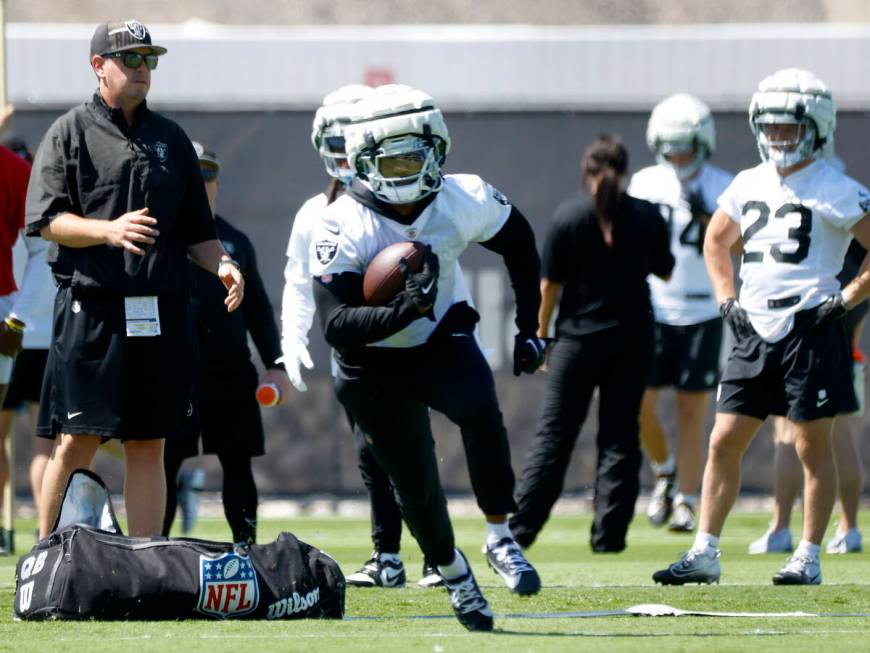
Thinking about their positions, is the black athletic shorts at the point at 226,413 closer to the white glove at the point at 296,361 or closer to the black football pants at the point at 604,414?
the black football pants at the point at 604,414

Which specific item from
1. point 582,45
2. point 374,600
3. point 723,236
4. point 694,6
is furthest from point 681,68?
point 694,6

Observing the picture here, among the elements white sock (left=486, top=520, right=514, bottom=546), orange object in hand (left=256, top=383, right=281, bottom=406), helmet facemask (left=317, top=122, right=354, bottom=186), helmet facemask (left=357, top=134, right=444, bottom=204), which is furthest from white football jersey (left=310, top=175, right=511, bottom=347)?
orange object in hand (left=256, top=383, right=281, bottom=406)

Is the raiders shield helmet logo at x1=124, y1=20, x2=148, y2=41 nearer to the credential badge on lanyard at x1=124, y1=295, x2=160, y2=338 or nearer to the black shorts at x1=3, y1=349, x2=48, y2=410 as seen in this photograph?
the credential badge on lanyard at x1=124, y1=295, x2=160, y2=338

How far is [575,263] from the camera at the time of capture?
9305mm

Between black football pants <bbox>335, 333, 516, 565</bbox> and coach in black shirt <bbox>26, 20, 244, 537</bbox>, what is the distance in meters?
0.83

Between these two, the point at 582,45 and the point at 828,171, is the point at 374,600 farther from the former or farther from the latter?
the point at 582,45

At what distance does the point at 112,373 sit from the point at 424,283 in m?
1.46

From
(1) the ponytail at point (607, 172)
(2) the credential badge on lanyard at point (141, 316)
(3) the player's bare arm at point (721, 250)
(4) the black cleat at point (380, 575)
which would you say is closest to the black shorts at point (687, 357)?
(1) the ponytail at point (607, 172)

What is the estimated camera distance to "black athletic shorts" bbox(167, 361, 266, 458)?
8.27m

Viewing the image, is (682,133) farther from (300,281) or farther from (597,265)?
(300,281)

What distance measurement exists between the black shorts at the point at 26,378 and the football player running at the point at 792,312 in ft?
12.0

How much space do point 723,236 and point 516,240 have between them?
69.7 inches

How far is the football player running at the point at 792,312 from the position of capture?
746 centimetres

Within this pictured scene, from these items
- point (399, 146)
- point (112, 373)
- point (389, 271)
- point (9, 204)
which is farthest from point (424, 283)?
point (9, 204)
